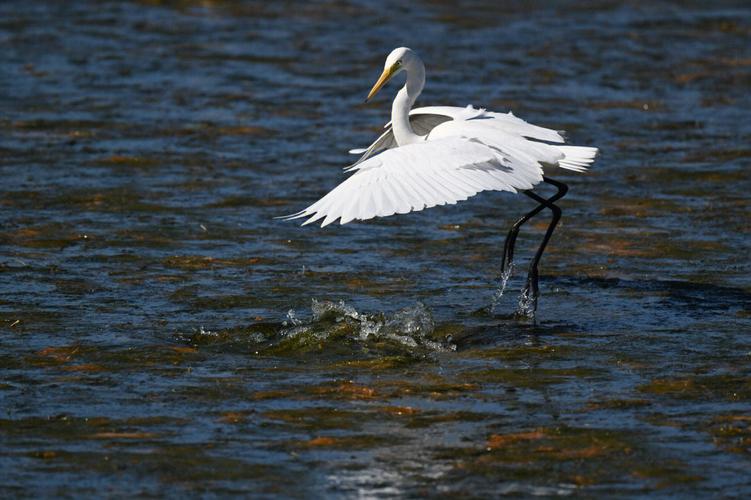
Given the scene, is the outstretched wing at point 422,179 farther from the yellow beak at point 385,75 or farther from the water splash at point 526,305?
the yellow beak at point 385,75

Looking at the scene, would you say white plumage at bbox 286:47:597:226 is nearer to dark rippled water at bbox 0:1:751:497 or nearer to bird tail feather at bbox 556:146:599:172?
bird tail feather at bbox 556:146:599:172

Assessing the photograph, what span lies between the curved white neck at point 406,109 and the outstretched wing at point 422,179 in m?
0.69

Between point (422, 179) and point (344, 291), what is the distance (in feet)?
4.73

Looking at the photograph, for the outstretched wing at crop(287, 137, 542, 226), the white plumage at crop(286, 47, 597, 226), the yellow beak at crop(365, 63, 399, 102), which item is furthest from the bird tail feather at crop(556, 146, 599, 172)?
the yellow beak at crop(365, 63, 399, 102)

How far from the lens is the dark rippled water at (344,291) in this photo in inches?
222

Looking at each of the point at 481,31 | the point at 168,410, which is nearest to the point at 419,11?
the point at 481,31

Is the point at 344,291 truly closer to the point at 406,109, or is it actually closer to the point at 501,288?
the point at 501,288

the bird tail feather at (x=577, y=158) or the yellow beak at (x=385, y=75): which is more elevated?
the yellow beak at (x=385, y=75)

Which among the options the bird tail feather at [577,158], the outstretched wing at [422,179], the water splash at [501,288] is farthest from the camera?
the water splash at [501,288]

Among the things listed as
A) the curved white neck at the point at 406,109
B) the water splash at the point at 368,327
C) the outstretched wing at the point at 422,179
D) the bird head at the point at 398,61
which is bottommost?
the water splash at the point at 368,327

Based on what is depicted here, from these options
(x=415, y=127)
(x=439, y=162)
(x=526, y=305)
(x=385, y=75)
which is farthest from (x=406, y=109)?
(x=526, y=305)

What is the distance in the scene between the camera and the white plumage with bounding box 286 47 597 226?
22.7ft

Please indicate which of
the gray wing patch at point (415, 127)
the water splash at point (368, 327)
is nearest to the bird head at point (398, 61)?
the gray wing patch at point (415, 127)

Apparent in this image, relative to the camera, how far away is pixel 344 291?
839 cm
